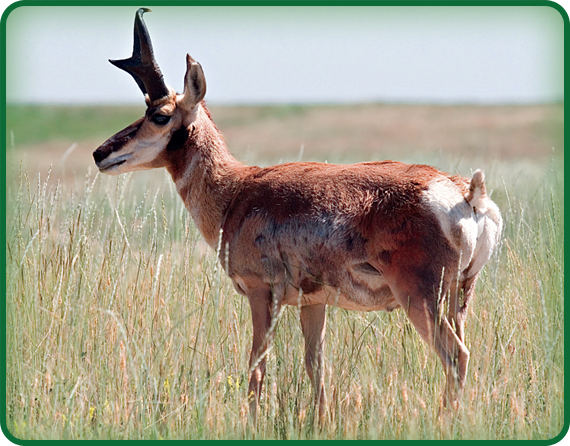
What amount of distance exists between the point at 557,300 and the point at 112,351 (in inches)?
161

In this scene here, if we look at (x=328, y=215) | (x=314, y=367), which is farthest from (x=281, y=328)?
(x=328, y=215)

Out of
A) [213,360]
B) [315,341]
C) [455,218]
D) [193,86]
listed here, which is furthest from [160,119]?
[455,218]

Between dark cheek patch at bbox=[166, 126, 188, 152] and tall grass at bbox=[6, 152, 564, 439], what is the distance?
59cm

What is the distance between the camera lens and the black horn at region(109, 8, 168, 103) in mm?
6492

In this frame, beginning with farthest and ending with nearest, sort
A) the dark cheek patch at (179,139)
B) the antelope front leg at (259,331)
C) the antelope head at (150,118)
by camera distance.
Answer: the dark cheek patch at (179,139)
the antelope head at (150,118)
the antelope front leg at (259,331)

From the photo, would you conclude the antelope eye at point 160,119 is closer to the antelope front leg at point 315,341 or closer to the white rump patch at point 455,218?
the antelope front leg at point 315,341

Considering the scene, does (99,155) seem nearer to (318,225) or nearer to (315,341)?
(318,225)

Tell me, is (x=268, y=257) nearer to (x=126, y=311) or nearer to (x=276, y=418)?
(x=276, y=418)

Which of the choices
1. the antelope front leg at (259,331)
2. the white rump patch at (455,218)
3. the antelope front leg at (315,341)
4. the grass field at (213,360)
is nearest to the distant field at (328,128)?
the grass field at (213,360)

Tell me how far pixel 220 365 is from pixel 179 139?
204 centimetres

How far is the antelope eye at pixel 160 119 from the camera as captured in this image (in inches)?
255

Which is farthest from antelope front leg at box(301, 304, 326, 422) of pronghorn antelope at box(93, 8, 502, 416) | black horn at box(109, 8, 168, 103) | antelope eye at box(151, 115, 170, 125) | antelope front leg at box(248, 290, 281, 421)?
black horn at box(109, 8, 168, 103)

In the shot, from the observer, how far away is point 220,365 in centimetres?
656

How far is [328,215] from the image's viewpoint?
19.2 ft
